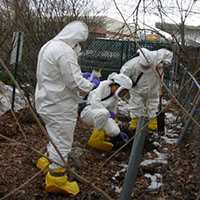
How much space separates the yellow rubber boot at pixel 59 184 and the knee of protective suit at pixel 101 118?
143cm

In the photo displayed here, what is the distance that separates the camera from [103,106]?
580cm

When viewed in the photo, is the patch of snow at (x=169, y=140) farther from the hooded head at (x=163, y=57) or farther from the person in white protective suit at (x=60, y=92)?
the person in white protective suit at (x=60, y=92)

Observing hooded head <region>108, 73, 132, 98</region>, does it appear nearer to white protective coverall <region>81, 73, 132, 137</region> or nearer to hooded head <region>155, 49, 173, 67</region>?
white protective coverall <region>81, 73, 132, 137</region>

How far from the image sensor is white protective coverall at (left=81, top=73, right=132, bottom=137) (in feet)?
18.5

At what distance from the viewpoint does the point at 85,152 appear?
5.81 m

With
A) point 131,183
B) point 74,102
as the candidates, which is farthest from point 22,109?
point 131,183

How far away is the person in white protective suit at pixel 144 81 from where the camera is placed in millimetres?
6805

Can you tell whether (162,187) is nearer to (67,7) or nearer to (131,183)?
(131,183)

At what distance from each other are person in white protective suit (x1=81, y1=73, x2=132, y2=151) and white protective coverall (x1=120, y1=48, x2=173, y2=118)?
0.80 metres

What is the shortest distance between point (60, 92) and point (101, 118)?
4.82ft

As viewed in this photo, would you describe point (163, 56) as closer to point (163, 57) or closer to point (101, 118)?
point (163, 57)

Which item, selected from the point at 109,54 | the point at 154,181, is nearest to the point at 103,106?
the point at 154,181

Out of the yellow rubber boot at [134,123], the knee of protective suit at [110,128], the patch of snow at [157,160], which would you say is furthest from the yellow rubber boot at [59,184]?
the yellow rubber boot at [134,123]

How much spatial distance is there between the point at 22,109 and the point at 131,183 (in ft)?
18.3
